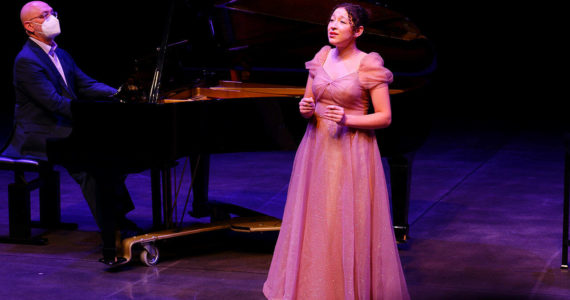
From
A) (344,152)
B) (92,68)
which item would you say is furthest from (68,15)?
(344,152)

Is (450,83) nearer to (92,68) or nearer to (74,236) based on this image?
(92,68)

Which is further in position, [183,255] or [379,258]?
[183,255]

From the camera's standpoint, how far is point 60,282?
13.6ft

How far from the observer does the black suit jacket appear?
488cm

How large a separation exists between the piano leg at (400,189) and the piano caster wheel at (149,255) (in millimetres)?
1317

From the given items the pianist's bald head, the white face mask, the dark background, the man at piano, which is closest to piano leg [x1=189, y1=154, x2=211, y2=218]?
the man at piano

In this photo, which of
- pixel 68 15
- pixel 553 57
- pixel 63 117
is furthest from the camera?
pixel 553 57

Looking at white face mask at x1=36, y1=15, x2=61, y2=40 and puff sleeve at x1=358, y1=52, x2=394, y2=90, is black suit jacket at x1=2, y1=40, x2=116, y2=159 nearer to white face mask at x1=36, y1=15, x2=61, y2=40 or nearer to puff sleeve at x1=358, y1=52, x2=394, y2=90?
white face mask at x1=36, y1=15, x2=61, y2=40

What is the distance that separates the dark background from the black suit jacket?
12.7ft

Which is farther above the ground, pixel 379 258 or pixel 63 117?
pixel 63 117

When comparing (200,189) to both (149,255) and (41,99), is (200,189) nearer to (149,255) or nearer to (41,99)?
(149,255)

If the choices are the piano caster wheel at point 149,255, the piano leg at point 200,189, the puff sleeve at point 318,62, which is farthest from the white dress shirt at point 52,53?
the puff sleeve at point 318,62

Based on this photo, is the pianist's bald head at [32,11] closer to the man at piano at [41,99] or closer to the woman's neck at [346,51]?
the man at piano at [41,99]

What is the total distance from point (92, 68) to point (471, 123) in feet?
13.9
